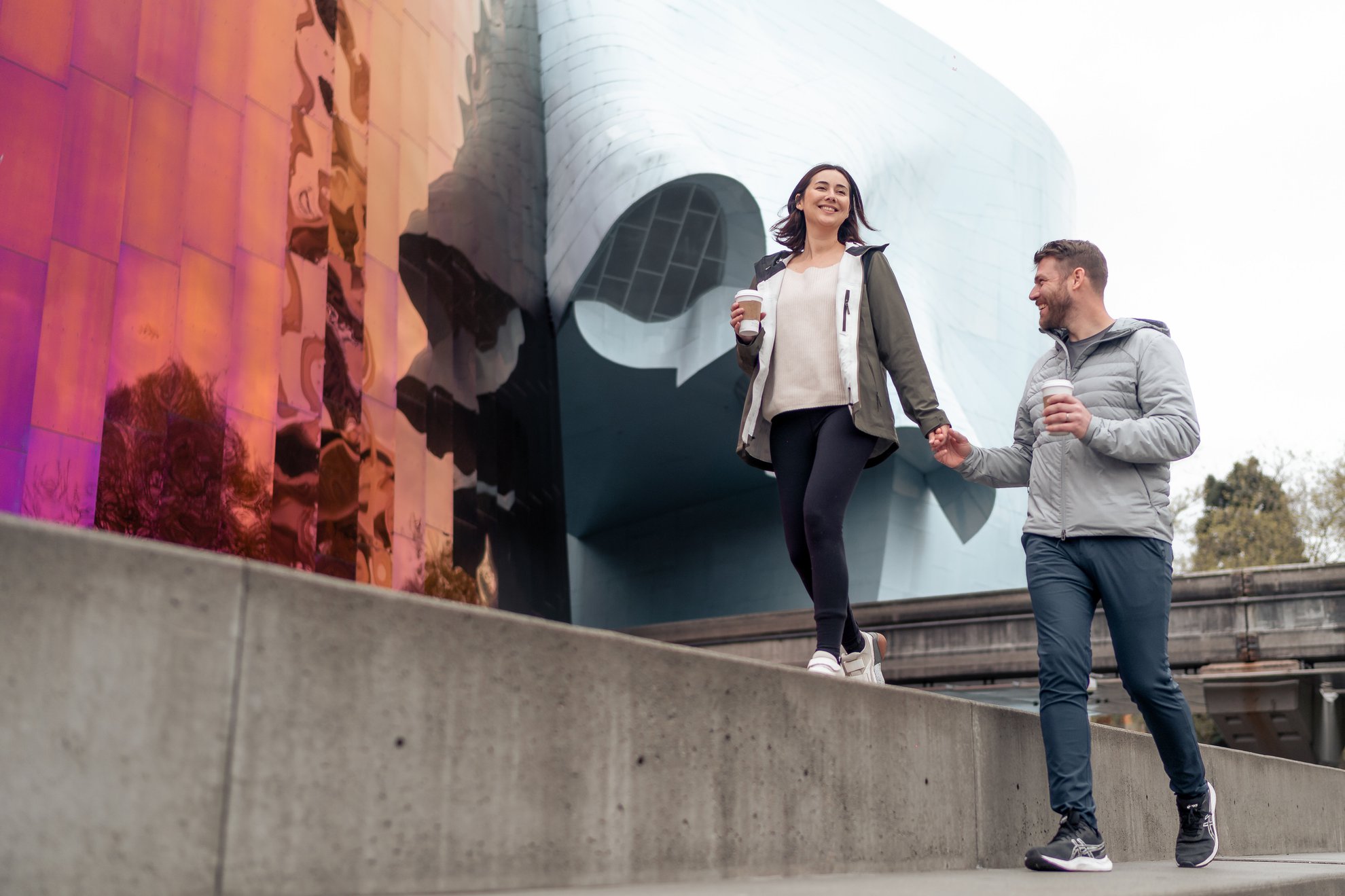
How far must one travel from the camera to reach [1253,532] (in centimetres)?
3334

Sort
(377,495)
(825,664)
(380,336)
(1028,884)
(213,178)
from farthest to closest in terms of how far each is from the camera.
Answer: (380,336) → (377,495) → (213,178) → (825,664) → (1028,884)

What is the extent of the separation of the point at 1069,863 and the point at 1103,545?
984 millimetres

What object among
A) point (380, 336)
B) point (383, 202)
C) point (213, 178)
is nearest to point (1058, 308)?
point (213, 178)

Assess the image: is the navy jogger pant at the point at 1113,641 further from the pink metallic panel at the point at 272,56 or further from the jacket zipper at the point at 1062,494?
the pink metallic panel at the point at 272,56

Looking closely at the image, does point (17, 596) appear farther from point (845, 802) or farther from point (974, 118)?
point (974, 118)

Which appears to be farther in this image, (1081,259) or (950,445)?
(950,445)

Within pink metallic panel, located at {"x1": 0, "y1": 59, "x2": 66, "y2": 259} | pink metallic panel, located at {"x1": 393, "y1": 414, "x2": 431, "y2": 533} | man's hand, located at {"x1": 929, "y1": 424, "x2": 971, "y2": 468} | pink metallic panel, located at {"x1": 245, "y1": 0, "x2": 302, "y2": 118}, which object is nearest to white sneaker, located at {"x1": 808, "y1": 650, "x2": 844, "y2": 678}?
man's hand, located at {"x1": 929, "y1": 424, "x2": 971, "y2": 468}

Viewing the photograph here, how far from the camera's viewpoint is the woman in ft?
13.6

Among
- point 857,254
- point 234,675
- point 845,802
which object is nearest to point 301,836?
point 234,675

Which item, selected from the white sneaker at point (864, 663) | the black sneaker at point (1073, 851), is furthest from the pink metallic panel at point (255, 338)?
the black sneaker at point (1073, 851)

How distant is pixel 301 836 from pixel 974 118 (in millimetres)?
24732

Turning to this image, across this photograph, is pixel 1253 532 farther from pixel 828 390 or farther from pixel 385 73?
pixel 828 390

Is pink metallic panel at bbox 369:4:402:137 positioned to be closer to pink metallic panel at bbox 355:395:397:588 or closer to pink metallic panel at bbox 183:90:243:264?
pink metallic panel at bbox 183:90:243:264

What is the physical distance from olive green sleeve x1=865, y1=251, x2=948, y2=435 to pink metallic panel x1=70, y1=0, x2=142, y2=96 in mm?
6013
